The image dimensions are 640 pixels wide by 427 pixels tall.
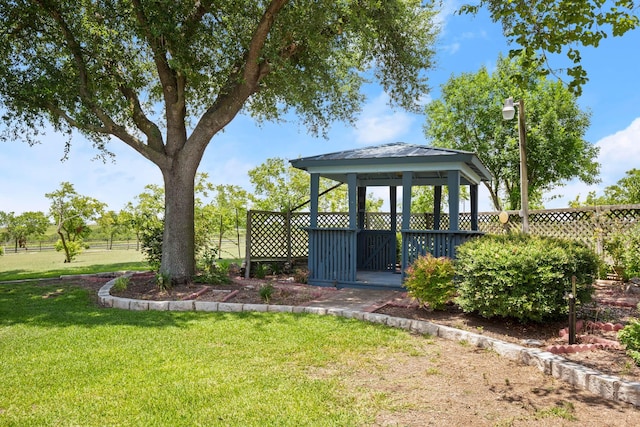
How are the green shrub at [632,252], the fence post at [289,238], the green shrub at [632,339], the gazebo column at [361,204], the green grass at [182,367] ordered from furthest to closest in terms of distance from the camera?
the gazebo column at [361,204]
the fence post at [289,238]
the green shrub at [632,252]
the green shrub at [632,339]
the green grass at [182,367]

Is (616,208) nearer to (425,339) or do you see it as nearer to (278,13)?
(425,339)

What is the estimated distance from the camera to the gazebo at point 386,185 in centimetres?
775

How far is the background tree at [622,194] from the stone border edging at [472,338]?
443 inches

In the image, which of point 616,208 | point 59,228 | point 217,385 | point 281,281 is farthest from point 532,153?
point 59,228

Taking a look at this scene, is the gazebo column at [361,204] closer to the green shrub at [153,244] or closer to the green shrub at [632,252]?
the green shrub at [153,244]

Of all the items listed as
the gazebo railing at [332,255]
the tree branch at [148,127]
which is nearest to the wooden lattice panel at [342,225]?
the gazebo railing at [332,255]

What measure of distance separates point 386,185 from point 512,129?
38.5 ft

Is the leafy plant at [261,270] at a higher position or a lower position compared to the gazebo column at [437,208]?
lower

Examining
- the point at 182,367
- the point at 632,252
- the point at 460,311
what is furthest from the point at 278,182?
the point at 182,367

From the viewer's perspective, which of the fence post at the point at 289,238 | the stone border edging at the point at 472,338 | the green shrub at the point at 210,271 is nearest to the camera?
the stone border edging at the point at 472,338

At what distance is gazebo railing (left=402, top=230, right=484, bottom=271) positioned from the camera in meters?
7.63

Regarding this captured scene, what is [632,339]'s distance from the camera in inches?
156

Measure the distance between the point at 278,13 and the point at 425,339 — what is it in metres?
6.86

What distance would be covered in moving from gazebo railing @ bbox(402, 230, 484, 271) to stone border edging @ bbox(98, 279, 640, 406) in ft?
7.76
